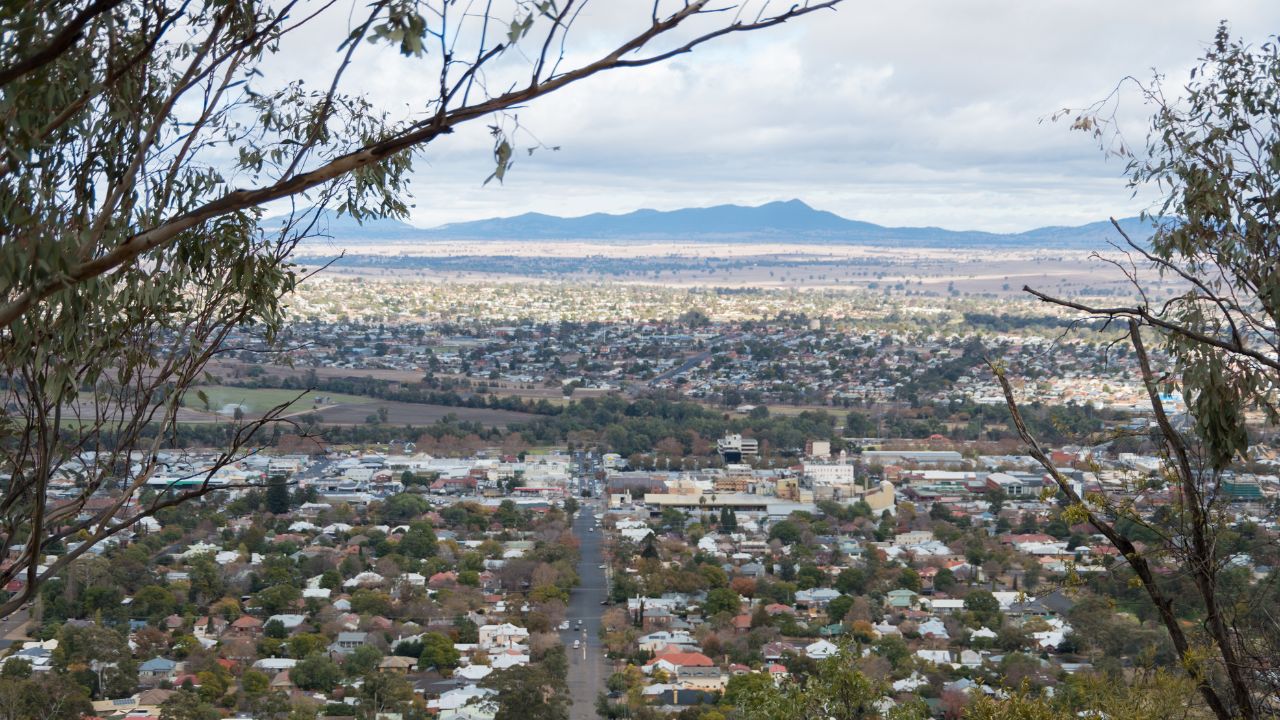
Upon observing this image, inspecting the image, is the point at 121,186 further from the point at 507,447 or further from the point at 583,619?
the point at 507,447

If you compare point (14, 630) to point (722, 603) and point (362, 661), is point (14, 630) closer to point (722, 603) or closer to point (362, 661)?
point (362, 661)

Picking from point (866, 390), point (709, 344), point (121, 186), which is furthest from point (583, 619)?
point (709, 344)

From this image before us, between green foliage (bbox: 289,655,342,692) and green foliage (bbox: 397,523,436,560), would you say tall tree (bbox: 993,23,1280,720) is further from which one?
green foliage (bbox: 397,523,436,560)

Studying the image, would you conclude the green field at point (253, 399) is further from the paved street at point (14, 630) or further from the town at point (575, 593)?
the paved street at point (14, 630)

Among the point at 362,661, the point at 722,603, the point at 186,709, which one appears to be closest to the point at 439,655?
the point at 362,661

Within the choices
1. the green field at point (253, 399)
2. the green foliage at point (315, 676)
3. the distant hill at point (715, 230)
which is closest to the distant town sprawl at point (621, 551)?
the green foliage at point (315, 676)

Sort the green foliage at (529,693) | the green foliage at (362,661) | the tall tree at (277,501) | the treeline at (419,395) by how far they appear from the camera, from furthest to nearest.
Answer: the treeline at (419,395) < the tall tree at (277,501) < the green foliage at (362,661) < the green foliage at (529,693)

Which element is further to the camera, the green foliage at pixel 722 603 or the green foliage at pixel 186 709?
the green foliage at pixel 722 603
